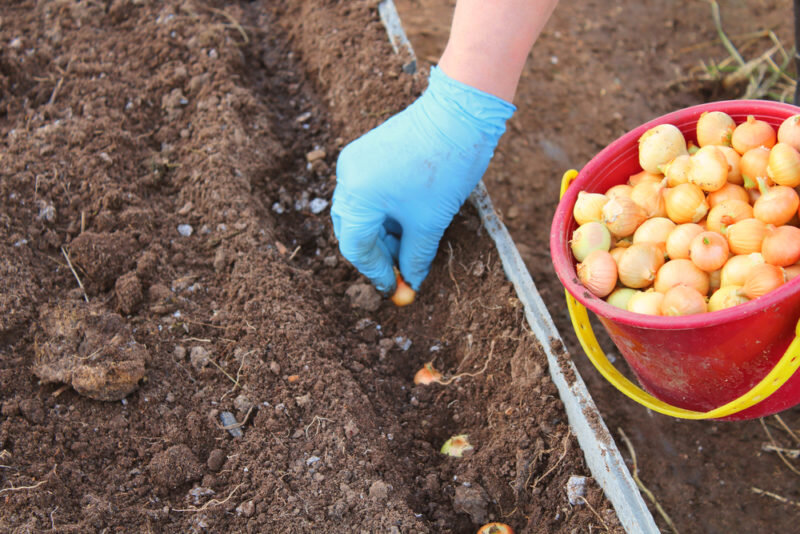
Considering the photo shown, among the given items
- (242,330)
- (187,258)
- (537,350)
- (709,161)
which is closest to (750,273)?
(709,161)

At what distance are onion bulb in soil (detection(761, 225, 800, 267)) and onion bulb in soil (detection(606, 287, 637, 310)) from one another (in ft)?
1.04

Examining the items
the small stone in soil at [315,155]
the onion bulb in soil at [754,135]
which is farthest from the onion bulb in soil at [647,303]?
the small stone in soil at [315,155]

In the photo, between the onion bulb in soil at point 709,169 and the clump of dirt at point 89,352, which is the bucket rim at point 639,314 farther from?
the clump of dirt at point 89,352

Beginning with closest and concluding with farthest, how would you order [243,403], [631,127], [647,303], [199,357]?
[647,303] → [243,403] → [199,357] → [631,127]

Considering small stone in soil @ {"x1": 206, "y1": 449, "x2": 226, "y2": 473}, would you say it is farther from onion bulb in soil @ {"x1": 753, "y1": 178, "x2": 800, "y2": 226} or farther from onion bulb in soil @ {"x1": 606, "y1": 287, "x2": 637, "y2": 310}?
onion bulb in soil @ {"x1": 753, "y1": 178, "x2": 800, "y2": 226}

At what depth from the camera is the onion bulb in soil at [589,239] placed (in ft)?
5.49

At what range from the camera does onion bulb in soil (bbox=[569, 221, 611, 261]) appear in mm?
1674

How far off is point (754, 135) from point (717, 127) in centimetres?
10

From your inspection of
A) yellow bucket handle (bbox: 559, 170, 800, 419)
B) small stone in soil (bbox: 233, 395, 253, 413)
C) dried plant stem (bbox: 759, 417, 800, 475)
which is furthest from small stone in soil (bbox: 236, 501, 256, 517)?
dried plant stem (bbox: 759, 417, 800, 475)

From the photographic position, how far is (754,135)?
1.65 metres

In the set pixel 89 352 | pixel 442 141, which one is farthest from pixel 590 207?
pixel 89 352

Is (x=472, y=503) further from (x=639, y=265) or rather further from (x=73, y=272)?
(x=73, y=272)

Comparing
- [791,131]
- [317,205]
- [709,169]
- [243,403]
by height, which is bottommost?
[243,403]

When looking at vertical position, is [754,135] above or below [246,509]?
above
